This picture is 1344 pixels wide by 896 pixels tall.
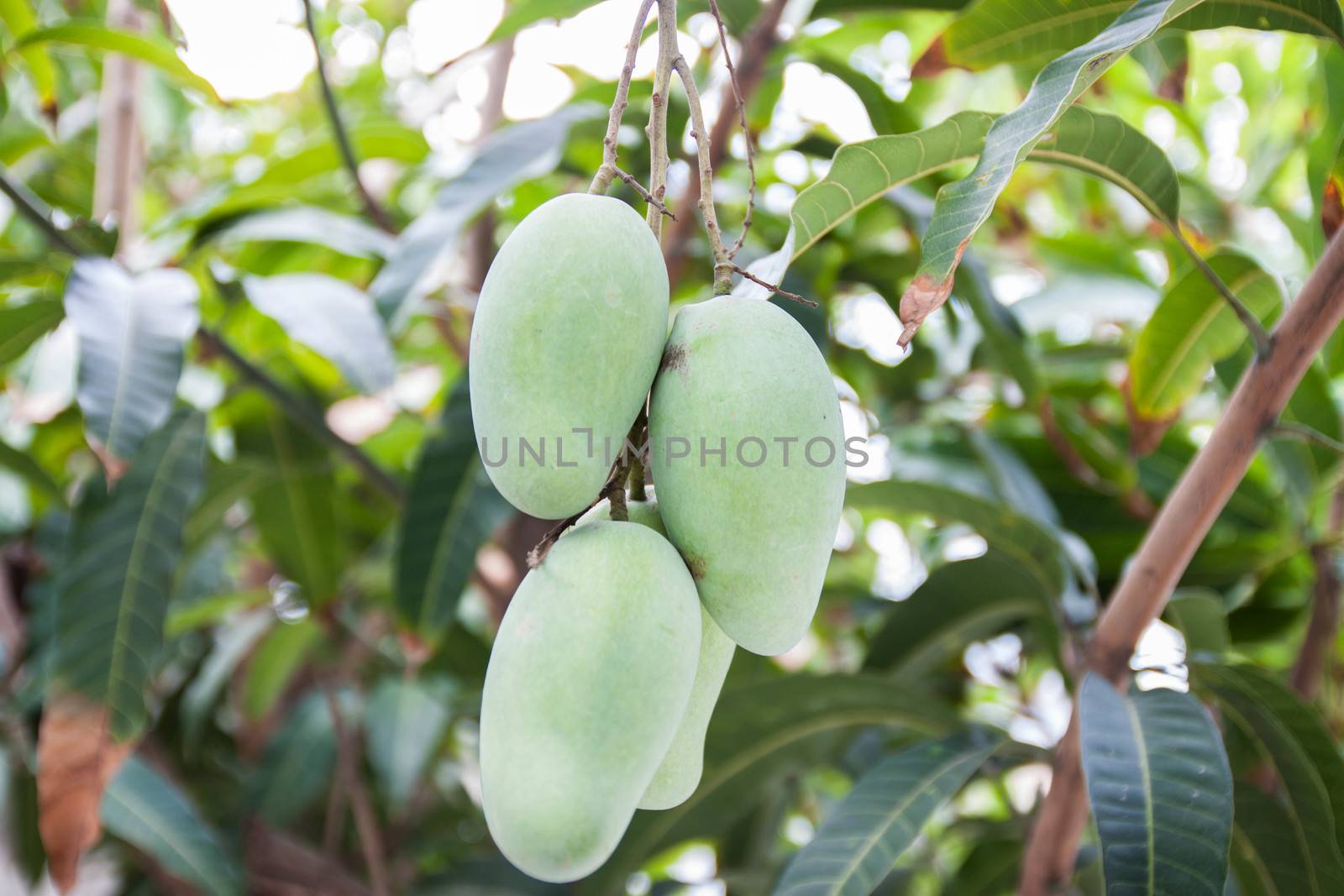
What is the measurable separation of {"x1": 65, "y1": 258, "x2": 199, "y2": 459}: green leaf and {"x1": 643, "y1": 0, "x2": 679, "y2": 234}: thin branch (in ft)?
1.60

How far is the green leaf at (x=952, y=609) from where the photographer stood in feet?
3.24

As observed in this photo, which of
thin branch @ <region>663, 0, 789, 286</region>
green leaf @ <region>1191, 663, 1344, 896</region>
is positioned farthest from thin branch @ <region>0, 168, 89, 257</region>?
green leaf @ <region>1191, 663, 1344, 896</region>

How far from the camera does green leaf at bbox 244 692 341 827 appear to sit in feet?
4.79

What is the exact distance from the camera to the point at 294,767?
58.4 inches

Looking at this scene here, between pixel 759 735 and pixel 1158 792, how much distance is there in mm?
353

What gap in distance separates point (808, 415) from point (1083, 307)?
994 mm

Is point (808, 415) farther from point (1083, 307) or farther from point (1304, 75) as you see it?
point (1304, 75)

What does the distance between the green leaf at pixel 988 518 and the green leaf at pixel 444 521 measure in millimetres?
328

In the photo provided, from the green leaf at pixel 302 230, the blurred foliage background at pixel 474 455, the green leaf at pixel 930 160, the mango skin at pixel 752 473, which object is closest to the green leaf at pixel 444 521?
the blurred foliage background at pixel 474 455

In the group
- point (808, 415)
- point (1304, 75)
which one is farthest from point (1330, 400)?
point (1304, 75)

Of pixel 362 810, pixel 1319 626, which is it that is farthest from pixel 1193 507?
pixel 362 810

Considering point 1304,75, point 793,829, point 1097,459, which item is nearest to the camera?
point 1097,459

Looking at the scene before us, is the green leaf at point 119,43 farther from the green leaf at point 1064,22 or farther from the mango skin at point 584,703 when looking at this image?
the mango skin at point 584,703

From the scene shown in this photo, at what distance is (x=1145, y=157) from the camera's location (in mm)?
717
